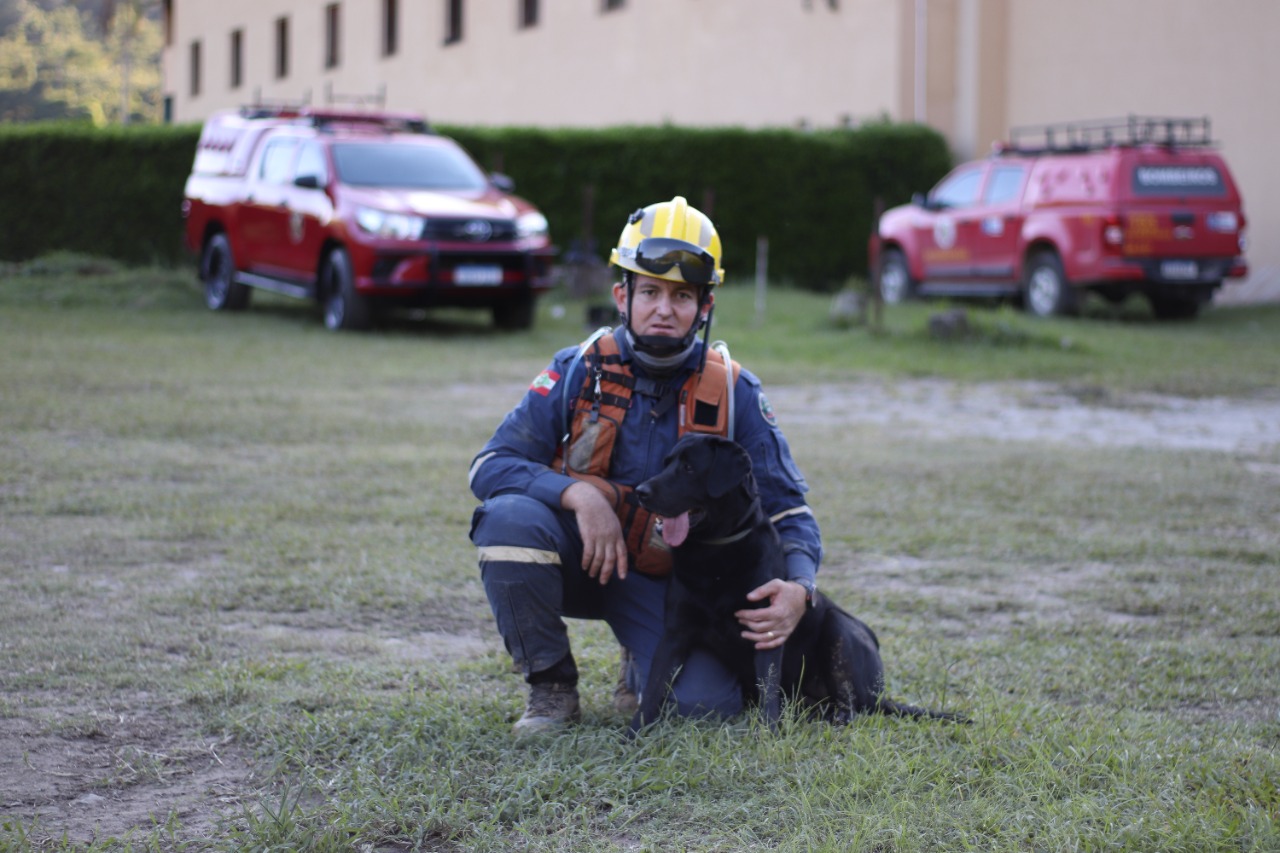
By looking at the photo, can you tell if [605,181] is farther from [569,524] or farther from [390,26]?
[390,26]

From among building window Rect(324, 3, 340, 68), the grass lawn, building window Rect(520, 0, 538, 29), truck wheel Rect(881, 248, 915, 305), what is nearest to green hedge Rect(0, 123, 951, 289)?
truck wheel Rect(881, 248, 915, 305)

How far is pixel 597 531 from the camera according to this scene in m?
3.79

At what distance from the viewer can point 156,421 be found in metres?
9.42

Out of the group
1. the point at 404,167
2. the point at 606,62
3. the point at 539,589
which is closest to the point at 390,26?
the point at 606,62

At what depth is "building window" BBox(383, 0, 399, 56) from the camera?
36.4m

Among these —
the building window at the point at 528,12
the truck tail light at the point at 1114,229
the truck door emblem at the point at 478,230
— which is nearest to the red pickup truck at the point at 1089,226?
the truck tail light at the point at 1114,229

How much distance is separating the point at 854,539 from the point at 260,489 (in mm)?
2947

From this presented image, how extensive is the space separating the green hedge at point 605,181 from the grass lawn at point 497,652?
10487mm

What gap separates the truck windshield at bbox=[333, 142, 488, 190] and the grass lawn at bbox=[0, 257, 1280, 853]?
4.83 metres

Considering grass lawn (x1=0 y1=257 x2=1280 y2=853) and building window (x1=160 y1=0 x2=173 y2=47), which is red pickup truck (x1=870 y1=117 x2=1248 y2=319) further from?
building window (x1=160 y1=0 x2=173 y2=47)

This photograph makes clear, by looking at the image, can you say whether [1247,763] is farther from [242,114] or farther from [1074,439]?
[242,114]

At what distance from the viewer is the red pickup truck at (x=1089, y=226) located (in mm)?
16672

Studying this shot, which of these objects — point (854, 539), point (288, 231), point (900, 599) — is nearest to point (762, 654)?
point (900, 599)

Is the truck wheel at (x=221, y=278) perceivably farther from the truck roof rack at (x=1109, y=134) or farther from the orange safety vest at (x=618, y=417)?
the orange safety vest at (x=618, y=417)
